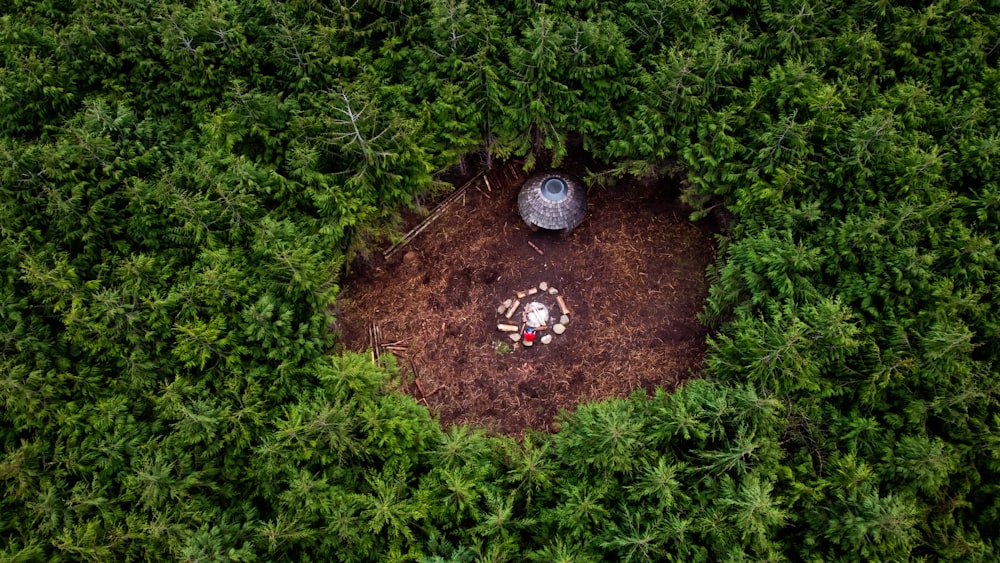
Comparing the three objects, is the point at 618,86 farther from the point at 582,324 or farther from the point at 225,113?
the point at 225,113

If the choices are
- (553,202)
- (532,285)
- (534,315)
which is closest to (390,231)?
(532,285)

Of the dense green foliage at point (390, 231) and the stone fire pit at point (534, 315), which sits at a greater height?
the dense green foliage at point (390, 231)

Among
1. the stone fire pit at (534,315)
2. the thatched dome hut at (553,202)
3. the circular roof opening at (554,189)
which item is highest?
the circular roof opening at (554,189)

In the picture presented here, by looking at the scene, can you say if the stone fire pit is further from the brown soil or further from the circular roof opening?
the circular roof opening

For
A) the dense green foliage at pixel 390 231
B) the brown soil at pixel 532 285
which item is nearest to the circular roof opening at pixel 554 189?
the dense green foliage at pixel 390 231

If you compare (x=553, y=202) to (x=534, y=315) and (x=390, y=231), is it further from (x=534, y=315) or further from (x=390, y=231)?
(x=390, y=231)

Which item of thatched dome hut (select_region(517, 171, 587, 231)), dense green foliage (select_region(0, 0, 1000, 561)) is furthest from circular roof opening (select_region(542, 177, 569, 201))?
dense green foliage (select_region(0, 0, 1000, 561))

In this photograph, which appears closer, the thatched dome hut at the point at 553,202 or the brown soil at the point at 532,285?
the thatched dome hut at the point at 553,202

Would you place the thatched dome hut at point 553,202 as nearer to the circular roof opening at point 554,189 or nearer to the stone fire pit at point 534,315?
the circular roof opening at point 554,189
